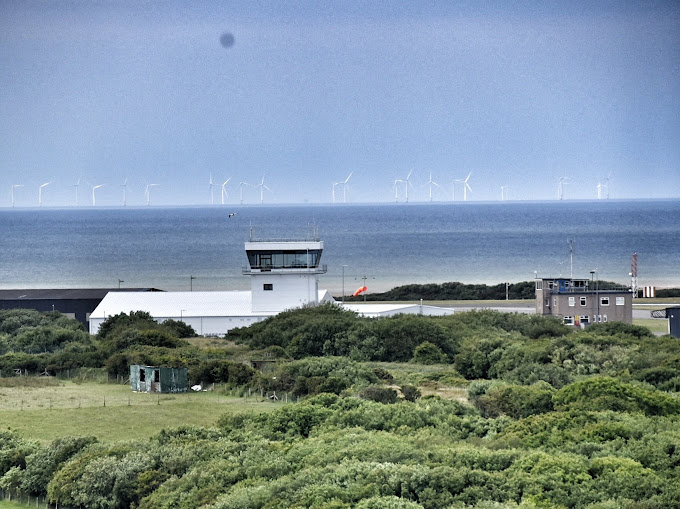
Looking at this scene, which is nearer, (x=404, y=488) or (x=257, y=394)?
(x=404, y=488)

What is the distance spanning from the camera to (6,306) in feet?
228

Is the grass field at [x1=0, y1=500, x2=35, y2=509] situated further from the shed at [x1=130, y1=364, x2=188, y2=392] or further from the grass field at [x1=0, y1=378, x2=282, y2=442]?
the shed at [x1=130, y1=364, x2=188, y2=392]

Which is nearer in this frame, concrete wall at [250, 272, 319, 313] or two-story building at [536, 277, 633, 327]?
concrete wall at [250, 272, 319, 313]

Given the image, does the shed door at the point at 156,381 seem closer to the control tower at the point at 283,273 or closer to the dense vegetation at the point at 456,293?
the control tower at the point at 283,273

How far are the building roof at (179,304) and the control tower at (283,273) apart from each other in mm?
950

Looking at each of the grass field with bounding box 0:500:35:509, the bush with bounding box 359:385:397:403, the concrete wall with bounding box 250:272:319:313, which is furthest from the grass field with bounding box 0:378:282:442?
the concrete wall with bounding box 250:272:319:313

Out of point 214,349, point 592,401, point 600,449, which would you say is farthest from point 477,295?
point 600,449

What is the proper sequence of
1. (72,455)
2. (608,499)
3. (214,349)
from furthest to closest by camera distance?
(214,349) → (72,455) → (608,499)

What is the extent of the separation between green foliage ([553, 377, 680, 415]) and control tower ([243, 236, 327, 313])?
96.0 feet

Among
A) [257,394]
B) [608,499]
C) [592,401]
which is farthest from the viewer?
[257,394]

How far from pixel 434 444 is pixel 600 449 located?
369cm

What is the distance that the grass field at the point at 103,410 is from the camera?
101 ft

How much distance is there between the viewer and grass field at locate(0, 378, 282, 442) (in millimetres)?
30711

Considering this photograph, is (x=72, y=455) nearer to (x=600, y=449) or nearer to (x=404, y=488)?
(x=404, y=488)
